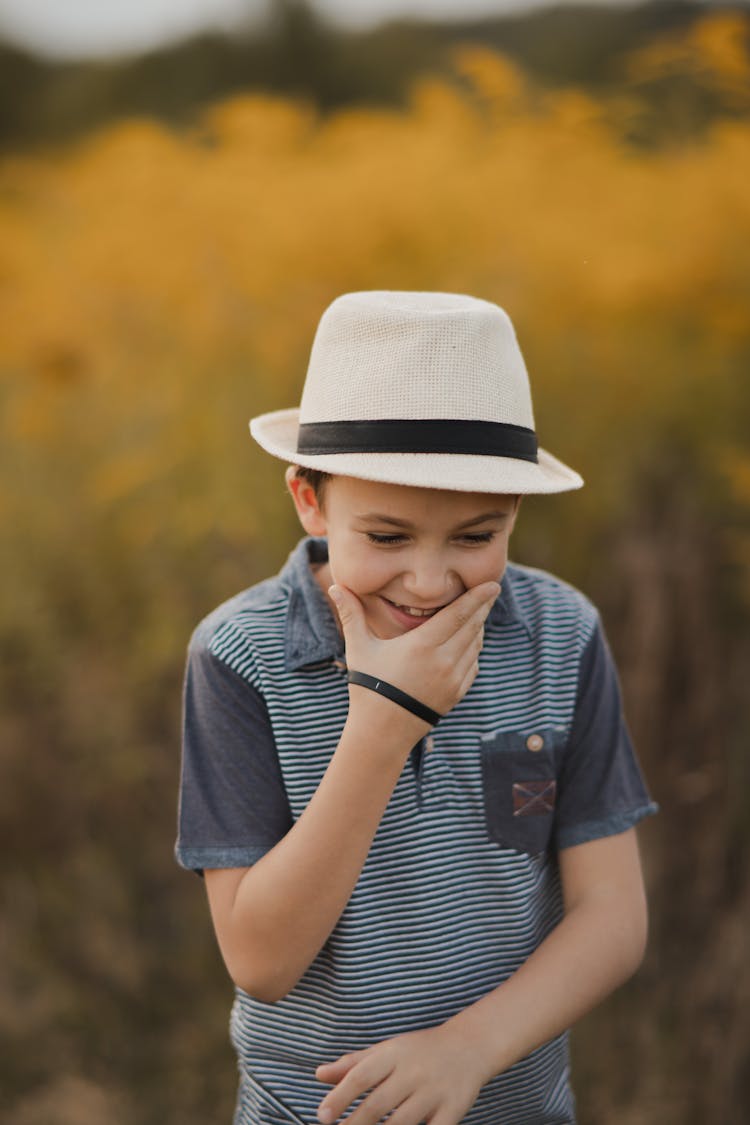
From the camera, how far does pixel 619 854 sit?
139 cm

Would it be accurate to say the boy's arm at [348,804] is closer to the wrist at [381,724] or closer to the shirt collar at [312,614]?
the wrist at [381,724]

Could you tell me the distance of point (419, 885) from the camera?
1.34 metres

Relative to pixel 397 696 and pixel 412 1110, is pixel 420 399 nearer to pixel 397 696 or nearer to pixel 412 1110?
pixel 397 696

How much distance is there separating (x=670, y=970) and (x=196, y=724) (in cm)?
164

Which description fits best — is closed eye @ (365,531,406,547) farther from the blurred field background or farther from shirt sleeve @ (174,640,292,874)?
the blurred field background

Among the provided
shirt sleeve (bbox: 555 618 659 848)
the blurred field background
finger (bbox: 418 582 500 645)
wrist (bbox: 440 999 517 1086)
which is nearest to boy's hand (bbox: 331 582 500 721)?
finger (bbox: 418 582 500 645)

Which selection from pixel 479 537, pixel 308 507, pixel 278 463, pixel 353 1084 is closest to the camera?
pixel 353 1084

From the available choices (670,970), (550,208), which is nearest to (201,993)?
(670,970)

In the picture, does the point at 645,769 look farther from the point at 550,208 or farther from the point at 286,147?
the point at 286,147

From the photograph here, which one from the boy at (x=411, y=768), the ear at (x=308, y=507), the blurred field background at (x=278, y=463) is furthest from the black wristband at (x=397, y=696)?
the blurred field background at (x=278, y=463)

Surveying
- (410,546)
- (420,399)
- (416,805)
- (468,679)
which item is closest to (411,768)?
(416,805)

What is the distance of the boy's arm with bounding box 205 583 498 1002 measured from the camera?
119cm

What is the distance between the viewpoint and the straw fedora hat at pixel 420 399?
48.4 inches

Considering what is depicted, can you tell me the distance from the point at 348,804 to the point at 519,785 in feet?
0.88
